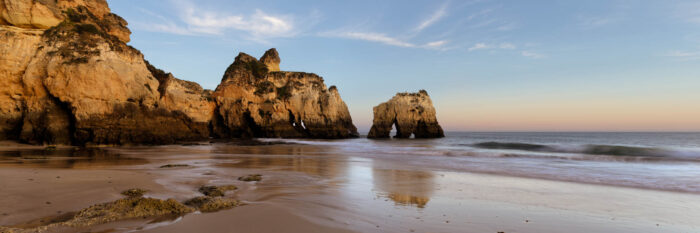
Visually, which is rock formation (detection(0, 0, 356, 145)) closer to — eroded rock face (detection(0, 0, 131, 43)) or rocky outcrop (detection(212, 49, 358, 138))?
eroded rock face (detection(0, 0, 131, 43))

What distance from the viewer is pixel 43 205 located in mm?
3461

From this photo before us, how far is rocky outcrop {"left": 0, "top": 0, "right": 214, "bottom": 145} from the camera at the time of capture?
56.4 feet

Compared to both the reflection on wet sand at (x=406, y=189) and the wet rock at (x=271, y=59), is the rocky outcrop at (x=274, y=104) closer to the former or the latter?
the wet rock at (x=271, y=59)

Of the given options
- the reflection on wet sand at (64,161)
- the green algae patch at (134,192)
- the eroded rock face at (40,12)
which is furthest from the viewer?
the eroded rock face at (40,12)

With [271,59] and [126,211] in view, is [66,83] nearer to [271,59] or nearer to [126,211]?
[126,211]

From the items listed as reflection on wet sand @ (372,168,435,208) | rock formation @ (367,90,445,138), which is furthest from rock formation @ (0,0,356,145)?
rock formation @ (367,90,445,138)

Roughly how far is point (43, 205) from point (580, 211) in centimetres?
655

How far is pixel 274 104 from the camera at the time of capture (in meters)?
39.1

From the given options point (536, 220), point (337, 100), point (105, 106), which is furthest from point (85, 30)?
point (337, 100)

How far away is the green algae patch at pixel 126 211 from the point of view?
287cm

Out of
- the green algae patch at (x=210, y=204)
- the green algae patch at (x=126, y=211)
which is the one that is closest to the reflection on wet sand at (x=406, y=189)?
the green algae patch at (x=210, y=204)

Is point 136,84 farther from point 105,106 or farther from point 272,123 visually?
point 272,123

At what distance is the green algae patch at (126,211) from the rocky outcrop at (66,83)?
723 inches

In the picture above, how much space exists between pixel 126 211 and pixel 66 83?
19.9m
